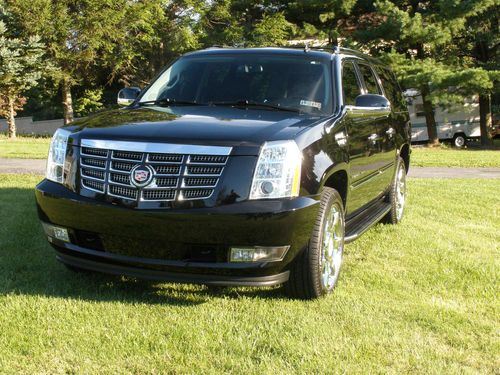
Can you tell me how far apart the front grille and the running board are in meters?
1.54

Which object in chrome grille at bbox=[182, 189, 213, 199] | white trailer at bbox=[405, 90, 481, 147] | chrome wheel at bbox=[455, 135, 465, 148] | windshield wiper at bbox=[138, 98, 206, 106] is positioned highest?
windshield wiper at bbox=[138, 98, 206, 106]

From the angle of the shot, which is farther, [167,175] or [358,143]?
[358,143]

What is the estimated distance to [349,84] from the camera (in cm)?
527

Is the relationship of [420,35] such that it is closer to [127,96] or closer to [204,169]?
[127,96]

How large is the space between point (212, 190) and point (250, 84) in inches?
67.7

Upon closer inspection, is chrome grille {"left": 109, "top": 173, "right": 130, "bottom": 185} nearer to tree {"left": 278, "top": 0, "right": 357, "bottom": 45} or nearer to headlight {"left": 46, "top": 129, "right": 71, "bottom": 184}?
headlight {"left": 46, "top": 129, "right": 71, "bottom": 184}

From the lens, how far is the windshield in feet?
15.5

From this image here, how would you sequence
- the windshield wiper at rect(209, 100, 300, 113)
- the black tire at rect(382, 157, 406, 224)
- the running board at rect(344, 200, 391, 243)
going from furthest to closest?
the black tire at rect(382, 157, 406, 224) < the running board at rect(344, 200, 391, 243) < the windshield wiper at rect(209, 100, 300, 113)

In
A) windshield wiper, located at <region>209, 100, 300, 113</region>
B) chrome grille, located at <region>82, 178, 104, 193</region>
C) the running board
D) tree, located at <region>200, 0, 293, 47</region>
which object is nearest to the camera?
chrome grille, located at <region>82, 178, 104, 193</region>

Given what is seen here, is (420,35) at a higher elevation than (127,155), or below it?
higher

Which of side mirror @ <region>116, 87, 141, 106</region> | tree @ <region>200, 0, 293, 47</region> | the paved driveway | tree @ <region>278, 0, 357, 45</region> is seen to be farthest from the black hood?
tree @ <region>278, 0, 357, 45</region>

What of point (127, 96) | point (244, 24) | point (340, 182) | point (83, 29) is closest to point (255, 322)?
point (340, 182)

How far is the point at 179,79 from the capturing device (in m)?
5.30

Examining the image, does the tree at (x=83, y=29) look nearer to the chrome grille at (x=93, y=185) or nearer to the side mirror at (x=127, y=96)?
the side mirror at (x=127, y=96)
